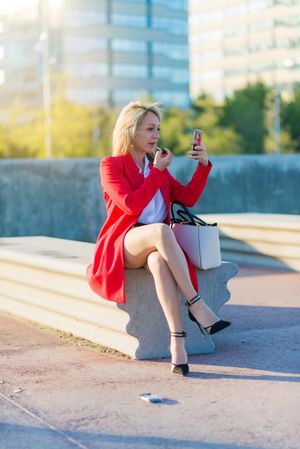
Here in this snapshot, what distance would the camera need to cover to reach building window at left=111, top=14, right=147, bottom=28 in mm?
140125

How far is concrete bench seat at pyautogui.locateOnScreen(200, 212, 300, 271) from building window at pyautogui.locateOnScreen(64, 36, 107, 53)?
128 m

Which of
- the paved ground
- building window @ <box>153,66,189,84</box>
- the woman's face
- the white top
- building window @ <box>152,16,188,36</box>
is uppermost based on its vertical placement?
building window @ <box>152,16,188,36</box>

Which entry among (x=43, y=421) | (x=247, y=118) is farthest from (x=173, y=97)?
(x=43, y=421)

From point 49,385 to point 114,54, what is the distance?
451 ft

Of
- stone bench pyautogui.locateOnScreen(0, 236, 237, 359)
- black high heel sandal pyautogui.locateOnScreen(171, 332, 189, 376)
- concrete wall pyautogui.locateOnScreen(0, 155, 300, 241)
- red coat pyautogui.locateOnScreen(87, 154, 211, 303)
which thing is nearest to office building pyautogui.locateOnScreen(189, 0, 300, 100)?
concrete wall pyautogui.locateOnScreen(0, 155, 300, 241)

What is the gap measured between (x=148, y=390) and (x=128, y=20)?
138429 millimetres

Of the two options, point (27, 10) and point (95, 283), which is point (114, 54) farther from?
point (95, 283)

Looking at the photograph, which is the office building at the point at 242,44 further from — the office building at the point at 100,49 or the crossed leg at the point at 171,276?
the crossed leg at the point at 171,276

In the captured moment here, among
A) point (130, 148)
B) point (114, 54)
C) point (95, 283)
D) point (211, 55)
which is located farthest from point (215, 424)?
point (211, 55)

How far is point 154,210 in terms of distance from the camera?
6273 mm

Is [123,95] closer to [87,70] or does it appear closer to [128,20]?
[87,70]

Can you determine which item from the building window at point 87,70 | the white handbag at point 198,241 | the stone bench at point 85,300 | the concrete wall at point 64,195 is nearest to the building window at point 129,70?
the building window at point 87,70

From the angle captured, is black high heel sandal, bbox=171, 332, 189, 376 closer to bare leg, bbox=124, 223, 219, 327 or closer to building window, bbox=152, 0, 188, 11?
bare leg, bbox=124, 223, 219, 327

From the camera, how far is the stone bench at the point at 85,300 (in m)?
6.20
